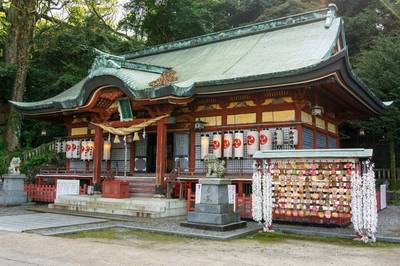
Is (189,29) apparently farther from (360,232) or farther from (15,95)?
(360,232)

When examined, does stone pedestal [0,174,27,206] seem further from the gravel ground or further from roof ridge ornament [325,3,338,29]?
roof ridge ornament [325,3,338,29]

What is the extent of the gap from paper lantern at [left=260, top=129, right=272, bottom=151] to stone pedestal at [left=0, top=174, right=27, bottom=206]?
34.6ft

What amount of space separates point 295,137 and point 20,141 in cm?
1966

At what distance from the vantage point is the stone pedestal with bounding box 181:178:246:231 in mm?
9875

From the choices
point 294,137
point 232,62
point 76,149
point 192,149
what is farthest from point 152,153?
point 294,137

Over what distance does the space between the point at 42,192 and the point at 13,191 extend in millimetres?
1193

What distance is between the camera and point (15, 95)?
24562 mm

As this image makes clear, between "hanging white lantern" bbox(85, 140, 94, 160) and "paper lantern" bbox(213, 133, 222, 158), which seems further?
"hanging white lantern" bbox(85, 140, 94, 160)

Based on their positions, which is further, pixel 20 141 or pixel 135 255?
pixel 20 141

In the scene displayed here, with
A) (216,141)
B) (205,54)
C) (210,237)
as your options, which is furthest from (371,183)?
(205,54)

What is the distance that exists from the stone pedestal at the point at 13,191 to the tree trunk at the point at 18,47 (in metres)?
8.18

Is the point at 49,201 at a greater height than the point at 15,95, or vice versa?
the point at 15,95

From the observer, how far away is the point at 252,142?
45.6ft

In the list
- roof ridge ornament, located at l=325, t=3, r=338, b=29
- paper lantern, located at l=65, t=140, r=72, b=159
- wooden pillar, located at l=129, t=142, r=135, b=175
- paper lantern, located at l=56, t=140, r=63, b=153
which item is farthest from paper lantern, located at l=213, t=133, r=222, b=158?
paper lantern, located at l=56, t=140, r=63, b=153
